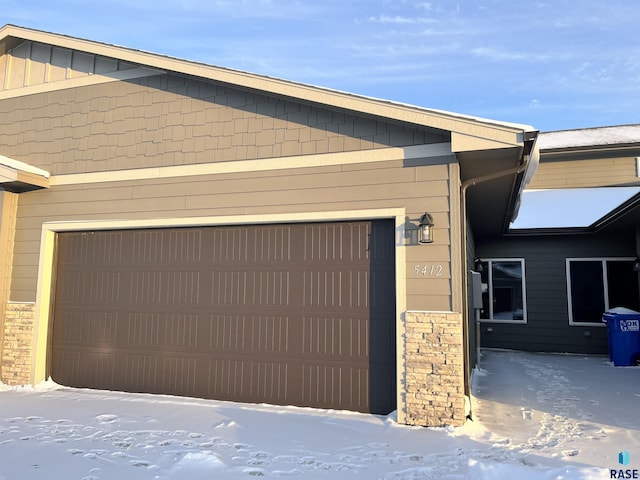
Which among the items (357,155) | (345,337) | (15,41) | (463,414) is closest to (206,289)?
(345,337)

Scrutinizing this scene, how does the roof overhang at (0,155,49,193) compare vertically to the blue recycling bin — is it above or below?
above

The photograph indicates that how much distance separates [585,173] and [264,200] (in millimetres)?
10425

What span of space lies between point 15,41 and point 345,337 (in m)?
7.08

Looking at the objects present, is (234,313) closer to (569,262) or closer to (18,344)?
(18,344)

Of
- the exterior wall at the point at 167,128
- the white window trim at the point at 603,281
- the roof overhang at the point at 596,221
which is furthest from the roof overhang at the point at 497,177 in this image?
the white window trim at the point at 603,281

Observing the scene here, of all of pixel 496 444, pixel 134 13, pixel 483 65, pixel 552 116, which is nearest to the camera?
Result: pixel 496 444

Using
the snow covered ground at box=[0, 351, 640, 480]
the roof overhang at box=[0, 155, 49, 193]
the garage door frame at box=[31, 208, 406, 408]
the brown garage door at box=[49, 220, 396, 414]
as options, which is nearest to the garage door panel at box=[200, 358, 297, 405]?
the brown garage door at box=[49, 220, 396, 414]

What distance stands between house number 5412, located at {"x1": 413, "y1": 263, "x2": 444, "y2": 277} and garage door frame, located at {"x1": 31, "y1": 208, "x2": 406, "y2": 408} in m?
0.14

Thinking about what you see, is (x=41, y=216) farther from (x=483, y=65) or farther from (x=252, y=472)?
(x=483, y=65)

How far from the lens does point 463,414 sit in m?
4.63

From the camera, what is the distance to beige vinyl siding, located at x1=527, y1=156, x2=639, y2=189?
471 inches

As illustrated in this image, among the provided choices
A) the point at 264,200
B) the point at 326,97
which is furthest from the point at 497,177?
the point at 264,200

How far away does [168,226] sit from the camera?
20.2ft

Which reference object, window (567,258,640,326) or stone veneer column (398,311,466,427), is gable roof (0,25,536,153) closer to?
stone veneer column (398,311,466,427)
